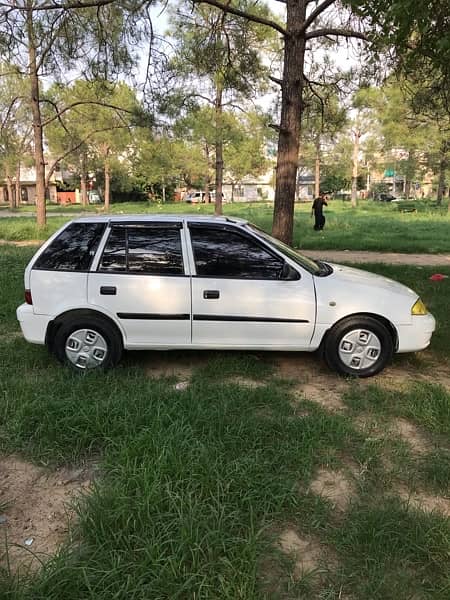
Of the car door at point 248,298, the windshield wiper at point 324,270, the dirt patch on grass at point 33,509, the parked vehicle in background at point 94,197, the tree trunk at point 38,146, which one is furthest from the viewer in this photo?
the parked vehicle in background at point 94,197

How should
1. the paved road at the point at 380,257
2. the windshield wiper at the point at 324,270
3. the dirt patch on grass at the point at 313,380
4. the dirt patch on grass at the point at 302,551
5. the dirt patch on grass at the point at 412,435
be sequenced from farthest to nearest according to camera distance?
the paved road at the point at 380,257 → the windshield wiper at the point at 324,270 → the dirt patch on grass at the point at 313,380 → the dirt patch on grass at the point at 412,435 → the dirt patch on grass at the point at 302,551

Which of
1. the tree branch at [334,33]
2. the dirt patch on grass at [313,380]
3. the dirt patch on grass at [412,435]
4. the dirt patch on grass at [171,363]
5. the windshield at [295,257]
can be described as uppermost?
the tree branch at [334,33]

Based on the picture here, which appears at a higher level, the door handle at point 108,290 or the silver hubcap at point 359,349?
the door handle at point 108,290

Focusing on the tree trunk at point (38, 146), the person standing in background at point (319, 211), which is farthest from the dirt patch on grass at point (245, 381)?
the person standing in background at point (319, 211)

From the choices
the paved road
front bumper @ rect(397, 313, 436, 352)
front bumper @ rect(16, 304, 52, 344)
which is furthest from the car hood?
the paved road

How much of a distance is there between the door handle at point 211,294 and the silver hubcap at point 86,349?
1.07 m

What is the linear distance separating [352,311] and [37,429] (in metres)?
2.90

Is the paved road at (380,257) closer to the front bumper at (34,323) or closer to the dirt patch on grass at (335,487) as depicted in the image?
the front bumper at (34,323)

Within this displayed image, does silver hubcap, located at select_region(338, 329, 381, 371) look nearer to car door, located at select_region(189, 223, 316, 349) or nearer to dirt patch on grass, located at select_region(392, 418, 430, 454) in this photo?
car door, located at select_region(189, 223, 316, 349)

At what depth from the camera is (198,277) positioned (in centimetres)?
459

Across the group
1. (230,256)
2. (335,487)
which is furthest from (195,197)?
(335,487)

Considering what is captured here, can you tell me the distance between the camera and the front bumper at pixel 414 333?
4.56 m

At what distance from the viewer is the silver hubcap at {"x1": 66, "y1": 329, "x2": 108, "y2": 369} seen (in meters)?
4.58

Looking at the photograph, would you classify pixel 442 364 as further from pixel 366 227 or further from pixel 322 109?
pixel 366 227
